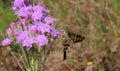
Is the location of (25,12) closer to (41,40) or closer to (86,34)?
(41,40)

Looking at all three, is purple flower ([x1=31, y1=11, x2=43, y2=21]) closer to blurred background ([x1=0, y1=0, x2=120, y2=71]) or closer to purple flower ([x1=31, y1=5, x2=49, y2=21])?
purple flower ([x1=31, y1=5, x2=49, y2=21])

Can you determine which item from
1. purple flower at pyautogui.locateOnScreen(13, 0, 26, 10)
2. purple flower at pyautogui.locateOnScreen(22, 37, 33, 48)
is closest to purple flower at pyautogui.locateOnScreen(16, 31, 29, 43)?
purple flower at pyautogui.locateOnScreen(22, 37, 33, 48)

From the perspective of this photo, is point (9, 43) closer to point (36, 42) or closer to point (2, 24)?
point (36, 42)

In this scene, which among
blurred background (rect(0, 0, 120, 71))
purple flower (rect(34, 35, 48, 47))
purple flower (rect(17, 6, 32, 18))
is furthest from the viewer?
blurred background (rect(0, 0, 120, 71))

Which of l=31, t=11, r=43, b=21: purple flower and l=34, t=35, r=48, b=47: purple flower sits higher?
l=31, t=11, r=43, b=21: purple flower

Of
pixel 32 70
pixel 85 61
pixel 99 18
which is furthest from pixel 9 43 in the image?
pixel 99 18

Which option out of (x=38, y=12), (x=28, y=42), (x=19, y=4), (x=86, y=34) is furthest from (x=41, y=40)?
Result: (x=86, y=34)
